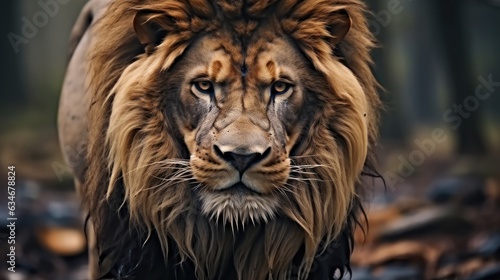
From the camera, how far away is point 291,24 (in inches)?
161

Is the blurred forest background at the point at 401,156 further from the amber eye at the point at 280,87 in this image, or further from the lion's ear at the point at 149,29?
the lion's ear at the point at 149,29

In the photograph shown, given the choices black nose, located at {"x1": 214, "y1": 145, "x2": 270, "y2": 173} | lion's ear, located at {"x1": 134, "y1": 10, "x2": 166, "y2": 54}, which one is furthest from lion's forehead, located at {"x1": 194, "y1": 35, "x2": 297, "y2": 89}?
black nose, located at {"x1": 214, "y1": 145, "x2": 270, "y2": 173}

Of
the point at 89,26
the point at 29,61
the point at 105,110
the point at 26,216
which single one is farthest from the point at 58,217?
the point at 29,61

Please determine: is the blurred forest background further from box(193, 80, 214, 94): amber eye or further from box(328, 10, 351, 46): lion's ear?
box(193, 80, 214, 94): amber eye

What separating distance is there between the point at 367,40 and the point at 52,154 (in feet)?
24.0

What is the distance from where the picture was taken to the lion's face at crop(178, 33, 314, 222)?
3.79m

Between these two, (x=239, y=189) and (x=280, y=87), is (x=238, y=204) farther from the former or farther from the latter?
(x=280, y=87)

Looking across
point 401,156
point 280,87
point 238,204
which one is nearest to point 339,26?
point 280,87

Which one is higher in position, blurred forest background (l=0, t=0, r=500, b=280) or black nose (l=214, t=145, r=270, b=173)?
black nose (l=214, t=145, r=270, b=173)

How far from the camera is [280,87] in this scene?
13.1 ft

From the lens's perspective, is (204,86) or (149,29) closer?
(204,86)

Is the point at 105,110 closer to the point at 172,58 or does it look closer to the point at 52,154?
the point at 172,58

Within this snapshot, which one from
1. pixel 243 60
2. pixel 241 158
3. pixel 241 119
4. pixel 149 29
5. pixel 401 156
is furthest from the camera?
pixel 401 156

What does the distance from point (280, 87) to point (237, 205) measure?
497mm
